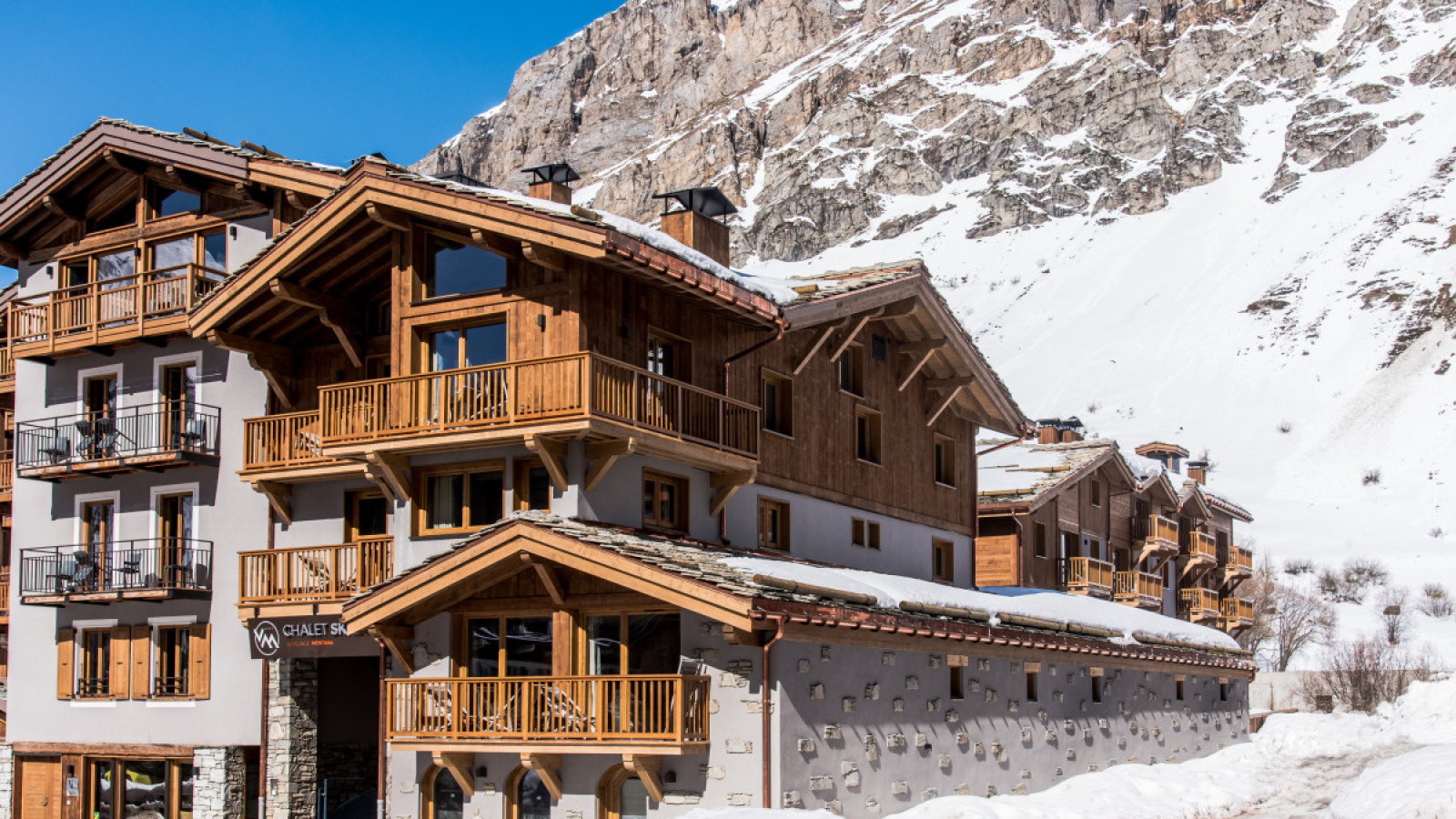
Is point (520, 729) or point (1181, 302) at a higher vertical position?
point (1181, 302)

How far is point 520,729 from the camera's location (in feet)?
76.8

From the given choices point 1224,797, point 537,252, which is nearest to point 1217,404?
point 1224,797

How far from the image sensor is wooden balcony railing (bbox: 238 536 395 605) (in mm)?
28016

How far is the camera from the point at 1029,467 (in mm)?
49500

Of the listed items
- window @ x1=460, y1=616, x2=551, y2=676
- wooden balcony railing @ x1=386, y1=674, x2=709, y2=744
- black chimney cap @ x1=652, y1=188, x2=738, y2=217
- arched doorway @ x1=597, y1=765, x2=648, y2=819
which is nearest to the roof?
window @ x1=460, y1=616, x2=551, y2=676

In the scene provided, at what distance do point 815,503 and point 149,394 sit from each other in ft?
46.6

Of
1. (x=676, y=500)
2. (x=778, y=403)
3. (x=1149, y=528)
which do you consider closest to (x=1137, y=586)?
(x=1149, y=528)

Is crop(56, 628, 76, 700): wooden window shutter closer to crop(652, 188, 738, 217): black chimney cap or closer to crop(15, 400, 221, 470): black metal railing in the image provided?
crop(15, 400, 221, 470): black metal railing

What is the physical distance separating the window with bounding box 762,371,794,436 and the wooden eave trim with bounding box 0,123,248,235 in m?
11.3

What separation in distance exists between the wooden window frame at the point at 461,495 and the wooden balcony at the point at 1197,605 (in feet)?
131

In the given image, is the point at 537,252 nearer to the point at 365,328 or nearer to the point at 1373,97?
the point at 365,328

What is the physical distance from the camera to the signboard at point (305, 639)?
28.5 m

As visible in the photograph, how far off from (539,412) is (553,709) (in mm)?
4610

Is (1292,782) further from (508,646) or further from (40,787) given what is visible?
(40,787)
